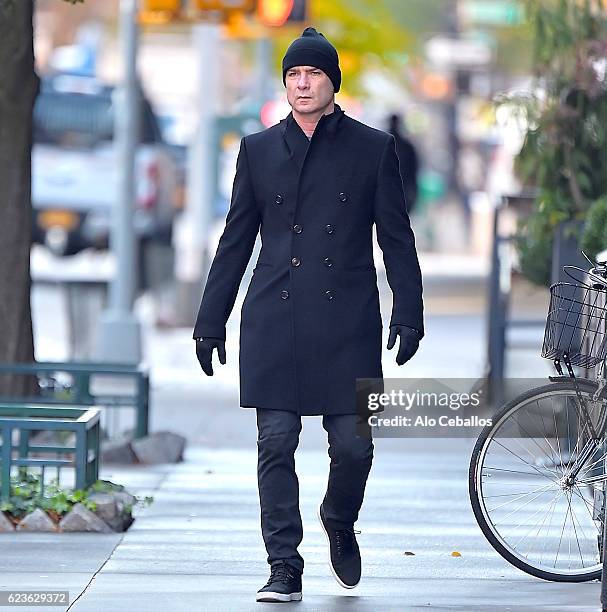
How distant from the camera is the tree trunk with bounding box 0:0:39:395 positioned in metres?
9.97

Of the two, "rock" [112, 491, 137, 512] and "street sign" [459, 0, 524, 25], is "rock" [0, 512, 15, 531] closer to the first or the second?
"rock" [112, 491, 137, 512]

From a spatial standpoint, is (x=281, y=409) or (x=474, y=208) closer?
(x=281, y=409)

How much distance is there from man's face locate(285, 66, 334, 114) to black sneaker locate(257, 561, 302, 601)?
1.55 m

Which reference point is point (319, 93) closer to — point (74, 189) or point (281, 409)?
point (281, 409)

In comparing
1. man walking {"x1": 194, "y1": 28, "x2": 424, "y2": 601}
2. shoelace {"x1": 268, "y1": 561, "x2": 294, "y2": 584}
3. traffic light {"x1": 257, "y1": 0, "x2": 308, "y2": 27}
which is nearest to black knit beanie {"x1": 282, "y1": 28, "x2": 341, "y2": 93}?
man walking {"x1": 194, "y1": 28, "x2": 424, "y2": 601}

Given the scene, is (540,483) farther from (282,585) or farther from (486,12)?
(486,12)

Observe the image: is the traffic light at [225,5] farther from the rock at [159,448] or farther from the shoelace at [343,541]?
the shoelace at [343,541]

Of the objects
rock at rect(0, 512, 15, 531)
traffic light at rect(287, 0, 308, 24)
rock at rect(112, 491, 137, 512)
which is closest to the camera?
rock at rect(0, 512, 15, 531)

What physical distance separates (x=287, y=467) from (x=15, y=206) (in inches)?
170

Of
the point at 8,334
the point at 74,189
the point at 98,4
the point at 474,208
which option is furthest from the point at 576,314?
the point at 98,4

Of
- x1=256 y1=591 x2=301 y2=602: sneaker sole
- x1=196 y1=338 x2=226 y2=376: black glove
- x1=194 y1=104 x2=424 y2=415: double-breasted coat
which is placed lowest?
x1=256 y1=591 x2=301 y2=602: sneaker sole

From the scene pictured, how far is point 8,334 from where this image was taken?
10055 mm

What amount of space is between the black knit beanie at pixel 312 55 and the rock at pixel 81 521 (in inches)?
89.2

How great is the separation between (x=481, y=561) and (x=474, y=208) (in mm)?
29898
